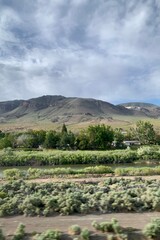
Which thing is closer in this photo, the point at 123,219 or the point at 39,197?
the point at 123,219

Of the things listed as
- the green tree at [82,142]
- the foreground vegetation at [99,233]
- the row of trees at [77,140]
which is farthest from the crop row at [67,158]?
the foreground vegetation at [99,233]

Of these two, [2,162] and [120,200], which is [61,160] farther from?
[120,200]

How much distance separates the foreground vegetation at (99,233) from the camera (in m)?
10.6

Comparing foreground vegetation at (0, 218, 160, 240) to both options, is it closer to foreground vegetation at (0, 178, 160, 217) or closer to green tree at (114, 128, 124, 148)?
foreground vegetation at (0, 178, 160, 217)

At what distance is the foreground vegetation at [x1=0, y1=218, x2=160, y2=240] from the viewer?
417 inches

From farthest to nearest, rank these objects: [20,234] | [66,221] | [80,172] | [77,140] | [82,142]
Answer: [77,140], [82,142], [80,172], [66,221], [20,234]

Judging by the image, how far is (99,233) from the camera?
11328 mm

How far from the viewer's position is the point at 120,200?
581 inches

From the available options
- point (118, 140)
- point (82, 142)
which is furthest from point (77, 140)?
point (118, 140)

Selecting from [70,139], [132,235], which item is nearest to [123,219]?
[132,235]

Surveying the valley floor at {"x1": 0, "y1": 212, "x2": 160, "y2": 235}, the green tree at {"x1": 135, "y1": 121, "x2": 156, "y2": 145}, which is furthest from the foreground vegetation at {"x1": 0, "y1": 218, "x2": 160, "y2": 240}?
the green tree at {"x1": 135, "y1": 121, "x2": 156, "y2": 145}

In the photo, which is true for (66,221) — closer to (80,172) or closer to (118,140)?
(80,172)

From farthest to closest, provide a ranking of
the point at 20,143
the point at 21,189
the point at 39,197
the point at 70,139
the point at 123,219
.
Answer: the point at 20,143, the point at 70,139, the point at 21,189, the point at 39,197, the point at 123,219

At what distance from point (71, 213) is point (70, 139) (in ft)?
188
